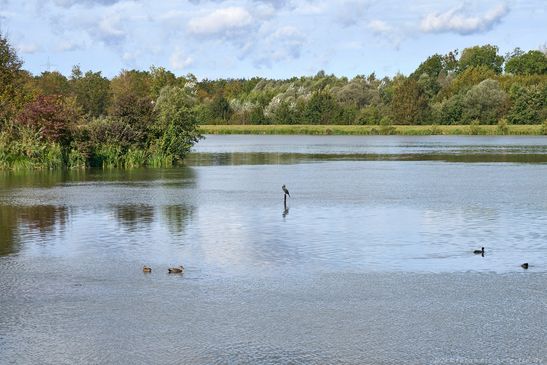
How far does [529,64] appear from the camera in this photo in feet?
549

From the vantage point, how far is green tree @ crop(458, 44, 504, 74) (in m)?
181

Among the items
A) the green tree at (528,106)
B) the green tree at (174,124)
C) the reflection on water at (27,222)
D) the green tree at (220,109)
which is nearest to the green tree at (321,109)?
the green tree at (220,109)

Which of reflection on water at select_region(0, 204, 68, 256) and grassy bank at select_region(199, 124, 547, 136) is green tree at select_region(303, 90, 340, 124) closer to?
grassy bank at select_region(199, 124, 547, 136)

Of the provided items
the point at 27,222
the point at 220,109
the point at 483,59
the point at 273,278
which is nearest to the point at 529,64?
the point at 483,59

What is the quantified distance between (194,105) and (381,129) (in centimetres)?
8455

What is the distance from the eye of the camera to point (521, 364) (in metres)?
11.8

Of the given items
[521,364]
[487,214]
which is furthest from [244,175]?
[521,364]

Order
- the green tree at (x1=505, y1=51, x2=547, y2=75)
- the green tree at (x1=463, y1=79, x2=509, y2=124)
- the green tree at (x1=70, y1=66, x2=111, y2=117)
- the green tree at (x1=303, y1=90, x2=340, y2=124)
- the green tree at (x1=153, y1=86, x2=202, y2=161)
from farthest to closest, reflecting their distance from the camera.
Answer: the green tree at (x1=505, y1=51, x2=547, y2=75), the green tree at (x1=303, y1=90, x2=340, y2=124), the green tree at (x1=463, y1=79, x2=509, y2=124), the green tree at (x1=70, y1=66, x2=111, y2=117), the green tree at (x1=153, y1=86, x2=202, y2=161)

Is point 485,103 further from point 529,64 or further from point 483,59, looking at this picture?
point 483,59

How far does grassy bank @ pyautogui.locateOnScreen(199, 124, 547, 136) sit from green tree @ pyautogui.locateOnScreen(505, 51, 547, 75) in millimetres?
36437

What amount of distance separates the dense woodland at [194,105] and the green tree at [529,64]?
0.74 feet

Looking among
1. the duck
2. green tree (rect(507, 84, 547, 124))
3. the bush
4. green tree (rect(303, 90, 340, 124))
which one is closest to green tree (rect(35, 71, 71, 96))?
green tree (rect(303, 90, 340, 124))

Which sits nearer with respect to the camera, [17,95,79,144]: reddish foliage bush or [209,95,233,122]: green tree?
[17,95,79,144]: reddish foliage bush

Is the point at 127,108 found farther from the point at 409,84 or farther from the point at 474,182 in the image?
the point at 409,84
